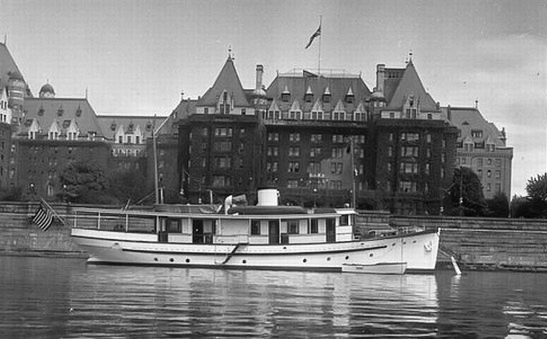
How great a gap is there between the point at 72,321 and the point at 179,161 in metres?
91.1

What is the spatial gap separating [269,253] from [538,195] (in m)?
54.7

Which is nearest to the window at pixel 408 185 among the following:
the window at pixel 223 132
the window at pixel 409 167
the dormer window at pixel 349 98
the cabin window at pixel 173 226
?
the window at pixel 409 167

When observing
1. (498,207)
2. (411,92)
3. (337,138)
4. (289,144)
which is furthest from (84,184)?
(498,207)

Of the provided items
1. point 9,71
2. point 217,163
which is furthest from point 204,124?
point 9,71

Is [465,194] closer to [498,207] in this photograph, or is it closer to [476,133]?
[498,207]

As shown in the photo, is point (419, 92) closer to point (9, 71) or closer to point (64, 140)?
point (64, 140)

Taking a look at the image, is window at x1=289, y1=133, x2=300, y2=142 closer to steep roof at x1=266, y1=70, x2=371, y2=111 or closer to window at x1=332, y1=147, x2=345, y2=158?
steep roof at x1=266, y1=70, x2=371, y2=111

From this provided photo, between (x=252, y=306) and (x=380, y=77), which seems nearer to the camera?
(x=252, y=306)

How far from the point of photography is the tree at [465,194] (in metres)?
93.3

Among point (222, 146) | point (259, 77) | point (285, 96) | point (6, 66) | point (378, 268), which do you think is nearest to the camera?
point (378, 268)

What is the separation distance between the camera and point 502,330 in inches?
770

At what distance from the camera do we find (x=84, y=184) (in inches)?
3600

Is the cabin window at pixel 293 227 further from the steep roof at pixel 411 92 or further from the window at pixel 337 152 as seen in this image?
the steep roof at pixel 411 92

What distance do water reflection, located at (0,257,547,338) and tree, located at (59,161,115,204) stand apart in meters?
53.3
